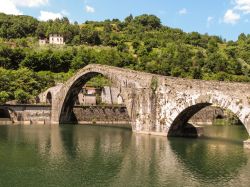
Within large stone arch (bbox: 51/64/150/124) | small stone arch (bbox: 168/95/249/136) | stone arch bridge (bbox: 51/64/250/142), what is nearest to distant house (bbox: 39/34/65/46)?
large stone arch (bbox: 51/64/150/124)

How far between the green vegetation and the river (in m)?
27.6

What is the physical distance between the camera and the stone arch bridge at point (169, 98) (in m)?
32.7

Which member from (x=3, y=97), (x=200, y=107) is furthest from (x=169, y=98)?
(x=3, y=97)

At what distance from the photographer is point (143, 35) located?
472 feet

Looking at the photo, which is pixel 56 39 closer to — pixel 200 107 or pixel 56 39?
pixel 56 39

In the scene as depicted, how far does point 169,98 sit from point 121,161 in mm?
12295

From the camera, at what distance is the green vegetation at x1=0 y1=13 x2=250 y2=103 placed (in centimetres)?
7438

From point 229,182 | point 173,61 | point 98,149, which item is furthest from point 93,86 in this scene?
point 229,182

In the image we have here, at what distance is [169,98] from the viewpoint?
124ft

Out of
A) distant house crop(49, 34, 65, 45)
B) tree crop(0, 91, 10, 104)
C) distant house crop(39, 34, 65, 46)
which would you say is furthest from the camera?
distant house crop(49, 34, 65, 45)

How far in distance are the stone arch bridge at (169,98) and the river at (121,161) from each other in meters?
1.82

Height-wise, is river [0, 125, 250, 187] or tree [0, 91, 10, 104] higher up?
tree [0, 91, 10, 104]

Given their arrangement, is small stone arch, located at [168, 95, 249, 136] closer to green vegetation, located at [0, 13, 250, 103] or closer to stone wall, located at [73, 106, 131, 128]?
stone wall, located at [73, 106, 131, 128]

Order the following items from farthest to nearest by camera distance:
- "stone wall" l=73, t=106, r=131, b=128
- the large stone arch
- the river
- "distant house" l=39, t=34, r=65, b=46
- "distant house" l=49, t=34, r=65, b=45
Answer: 1. "distant house" l=49, t=34, r=65, b=45
2. "distant house" l=39, t=34, r=65, b=46
3. "stone wall" l=73, t=106, r=131, b=128
4. the large stone arch
5. the river
